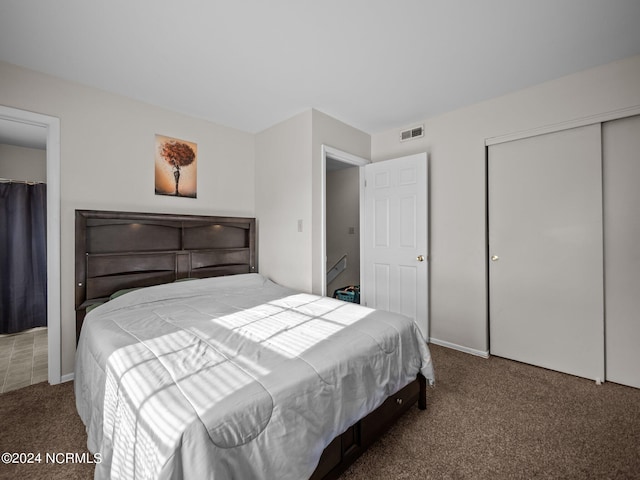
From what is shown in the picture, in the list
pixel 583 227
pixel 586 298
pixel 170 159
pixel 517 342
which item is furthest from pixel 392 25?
pixel 517 342

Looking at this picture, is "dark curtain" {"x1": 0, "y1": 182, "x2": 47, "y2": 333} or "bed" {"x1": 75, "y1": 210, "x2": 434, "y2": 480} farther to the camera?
"dark curtain" {"x1": 0, "y1": 182, "x2": 47, "y2": 333}

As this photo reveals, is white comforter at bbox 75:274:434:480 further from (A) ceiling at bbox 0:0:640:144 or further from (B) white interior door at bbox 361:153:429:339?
(A) ceiling at bbox 0:0:640:144

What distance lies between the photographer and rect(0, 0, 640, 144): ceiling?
1703mm

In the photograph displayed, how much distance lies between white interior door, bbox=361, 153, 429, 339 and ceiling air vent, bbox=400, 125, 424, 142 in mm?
322

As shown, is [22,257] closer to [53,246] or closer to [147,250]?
[53,246]

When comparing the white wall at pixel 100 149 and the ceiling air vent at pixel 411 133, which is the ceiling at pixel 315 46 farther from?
the ceiling air vent at pixel 411 133

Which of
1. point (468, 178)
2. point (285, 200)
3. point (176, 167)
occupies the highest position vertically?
point (176, 167)

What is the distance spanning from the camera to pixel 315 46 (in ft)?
6.71

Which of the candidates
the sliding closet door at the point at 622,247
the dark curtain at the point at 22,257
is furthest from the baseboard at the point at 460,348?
the dark curtain at the point at 22,257

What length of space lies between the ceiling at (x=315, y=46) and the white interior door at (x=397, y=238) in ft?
2.65

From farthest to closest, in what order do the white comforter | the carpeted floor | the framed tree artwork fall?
the framed tree artwork
the carpeted floor
the white comforter

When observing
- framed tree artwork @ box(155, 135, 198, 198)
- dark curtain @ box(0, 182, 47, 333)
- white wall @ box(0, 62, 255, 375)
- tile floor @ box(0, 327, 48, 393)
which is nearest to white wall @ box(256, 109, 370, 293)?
white wall @ box(0, 62, 255, 375)

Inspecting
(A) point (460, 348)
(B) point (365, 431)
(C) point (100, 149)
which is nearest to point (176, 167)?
(C) point (100, 149)

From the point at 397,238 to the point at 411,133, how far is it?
Result: 4.11 feet
